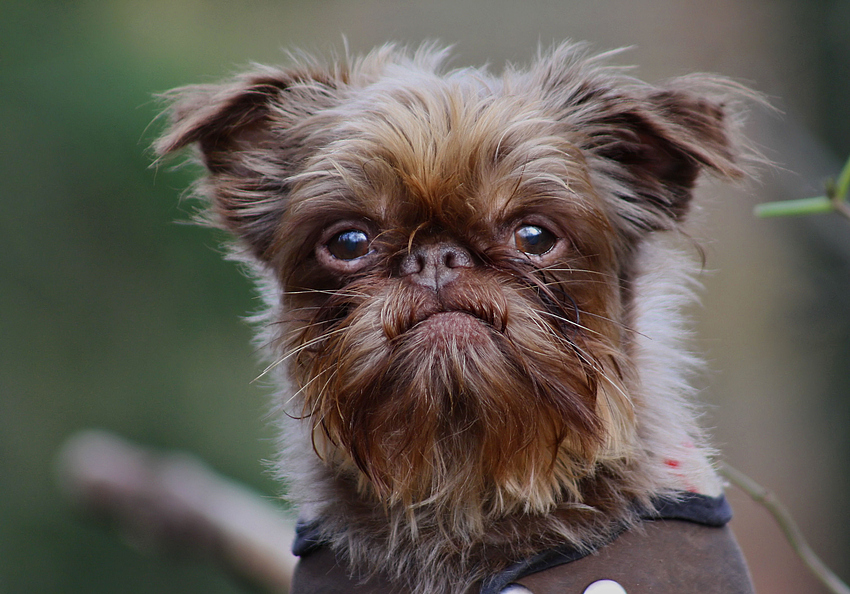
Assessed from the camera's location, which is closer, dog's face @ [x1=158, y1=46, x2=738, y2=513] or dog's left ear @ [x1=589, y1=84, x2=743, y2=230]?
dog's face @ [x1=158, y1=46, x2=738, y2=513]

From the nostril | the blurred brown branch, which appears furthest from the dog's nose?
the blurred brown branch

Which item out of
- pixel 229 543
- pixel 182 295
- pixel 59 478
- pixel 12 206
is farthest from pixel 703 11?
pixel 59 478

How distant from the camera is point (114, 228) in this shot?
8.36 meters

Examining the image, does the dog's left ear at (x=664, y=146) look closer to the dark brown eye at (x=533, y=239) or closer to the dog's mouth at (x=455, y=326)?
the dark brown eye at (x=533, y=239)

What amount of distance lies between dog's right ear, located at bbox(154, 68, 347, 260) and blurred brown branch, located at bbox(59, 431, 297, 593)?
8.84 ft

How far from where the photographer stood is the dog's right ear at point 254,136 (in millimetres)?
3043

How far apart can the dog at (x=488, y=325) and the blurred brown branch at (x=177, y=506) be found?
266 centimetres

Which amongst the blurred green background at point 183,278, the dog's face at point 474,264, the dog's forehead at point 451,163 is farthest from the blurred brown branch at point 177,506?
the dog's forehead at point 451,163

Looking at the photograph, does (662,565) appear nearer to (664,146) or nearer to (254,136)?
(664,146)

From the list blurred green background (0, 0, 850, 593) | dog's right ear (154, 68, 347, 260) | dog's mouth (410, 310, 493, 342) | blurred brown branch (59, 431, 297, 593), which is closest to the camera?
dog's mouth (410, 310, 493, 342)

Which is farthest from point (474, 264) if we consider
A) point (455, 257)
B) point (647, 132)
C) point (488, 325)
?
point (647, 132)

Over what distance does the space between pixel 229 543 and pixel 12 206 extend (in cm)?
427

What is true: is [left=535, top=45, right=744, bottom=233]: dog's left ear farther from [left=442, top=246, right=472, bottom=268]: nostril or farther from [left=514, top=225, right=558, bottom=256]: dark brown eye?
[left=442, top=246, right=472, bottom=268]: nostril

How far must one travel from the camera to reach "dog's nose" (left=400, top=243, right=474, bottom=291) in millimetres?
2426
